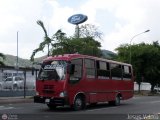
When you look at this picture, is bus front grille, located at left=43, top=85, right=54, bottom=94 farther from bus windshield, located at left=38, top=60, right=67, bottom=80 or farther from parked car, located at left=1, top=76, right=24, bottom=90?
parked car, located at left=1, top=76, right=24, bottom=90

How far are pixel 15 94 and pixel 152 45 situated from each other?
34.3m

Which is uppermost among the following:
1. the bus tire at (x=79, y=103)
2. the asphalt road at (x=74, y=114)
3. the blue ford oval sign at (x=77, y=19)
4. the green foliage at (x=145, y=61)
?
the blue ford oval sign at (x=77, y=19)

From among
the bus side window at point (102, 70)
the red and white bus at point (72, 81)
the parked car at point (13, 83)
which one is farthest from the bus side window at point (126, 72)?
the parked car at point (13, 83)

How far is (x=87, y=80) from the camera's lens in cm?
2403

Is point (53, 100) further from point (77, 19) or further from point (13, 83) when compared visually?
point (77, 19)

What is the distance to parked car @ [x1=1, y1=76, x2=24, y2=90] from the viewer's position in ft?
117

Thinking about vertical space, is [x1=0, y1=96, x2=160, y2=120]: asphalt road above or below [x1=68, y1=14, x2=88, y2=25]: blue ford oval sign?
below

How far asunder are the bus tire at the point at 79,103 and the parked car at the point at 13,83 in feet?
43.3

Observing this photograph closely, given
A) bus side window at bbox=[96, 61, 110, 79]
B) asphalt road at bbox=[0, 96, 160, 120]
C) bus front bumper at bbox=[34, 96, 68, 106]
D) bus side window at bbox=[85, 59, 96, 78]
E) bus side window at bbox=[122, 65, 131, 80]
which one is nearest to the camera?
asphalt road at bbox=[0, 96, 160, 120]

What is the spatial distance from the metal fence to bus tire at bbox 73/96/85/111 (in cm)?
1172

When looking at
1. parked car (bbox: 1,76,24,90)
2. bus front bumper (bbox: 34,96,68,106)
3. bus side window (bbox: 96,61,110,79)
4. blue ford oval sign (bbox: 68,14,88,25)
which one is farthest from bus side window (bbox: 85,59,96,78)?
blue ford oval sign (bbox: 68,14,88,25)

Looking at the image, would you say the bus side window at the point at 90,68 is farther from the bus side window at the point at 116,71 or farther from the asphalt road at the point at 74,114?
the bus side window at the point at 116,71

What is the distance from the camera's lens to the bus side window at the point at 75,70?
890 inches

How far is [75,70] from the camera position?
22922 millimetres
